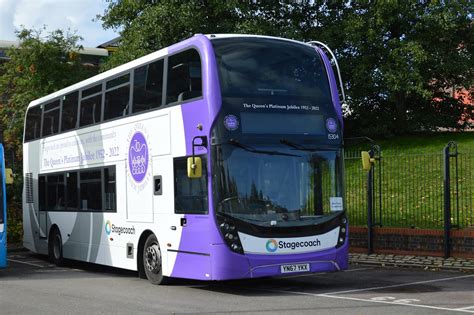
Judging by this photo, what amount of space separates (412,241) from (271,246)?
6.54 meters

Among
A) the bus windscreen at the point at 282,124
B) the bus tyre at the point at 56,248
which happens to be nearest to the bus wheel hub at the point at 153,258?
the bus windscreen at the point at 282,124

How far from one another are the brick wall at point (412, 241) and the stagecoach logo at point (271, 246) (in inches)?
244

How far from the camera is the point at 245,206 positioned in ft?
38.0

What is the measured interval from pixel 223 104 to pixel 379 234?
7811 millimetres

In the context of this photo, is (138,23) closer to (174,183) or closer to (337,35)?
(337,35)

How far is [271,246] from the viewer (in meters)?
11.6

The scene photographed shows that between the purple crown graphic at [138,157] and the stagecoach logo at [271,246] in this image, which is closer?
the stagecoach logo at [271,246]

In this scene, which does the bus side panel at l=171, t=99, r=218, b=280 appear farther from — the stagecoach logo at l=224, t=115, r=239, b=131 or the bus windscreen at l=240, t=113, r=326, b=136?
the bus windscreen at l=240, t=113, r=326, b=136

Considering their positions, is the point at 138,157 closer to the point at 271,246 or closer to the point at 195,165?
the point at 195,165

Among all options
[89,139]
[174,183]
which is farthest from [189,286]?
[89,139]

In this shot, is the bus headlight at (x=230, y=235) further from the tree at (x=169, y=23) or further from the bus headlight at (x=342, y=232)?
the tree at (x=169, y=23)

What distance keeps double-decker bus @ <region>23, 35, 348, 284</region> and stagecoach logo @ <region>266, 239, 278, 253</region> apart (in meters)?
0.02

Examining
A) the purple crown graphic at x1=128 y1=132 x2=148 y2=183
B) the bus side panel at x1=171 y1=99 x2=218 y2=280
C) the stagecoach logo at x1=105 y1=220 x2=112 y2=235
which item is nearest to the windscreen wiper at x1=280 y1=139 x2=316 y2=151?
the bus side panel at x1=171 y1=99 x2=218 y2=280

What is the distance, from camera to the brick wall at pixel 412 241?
1608 cm
